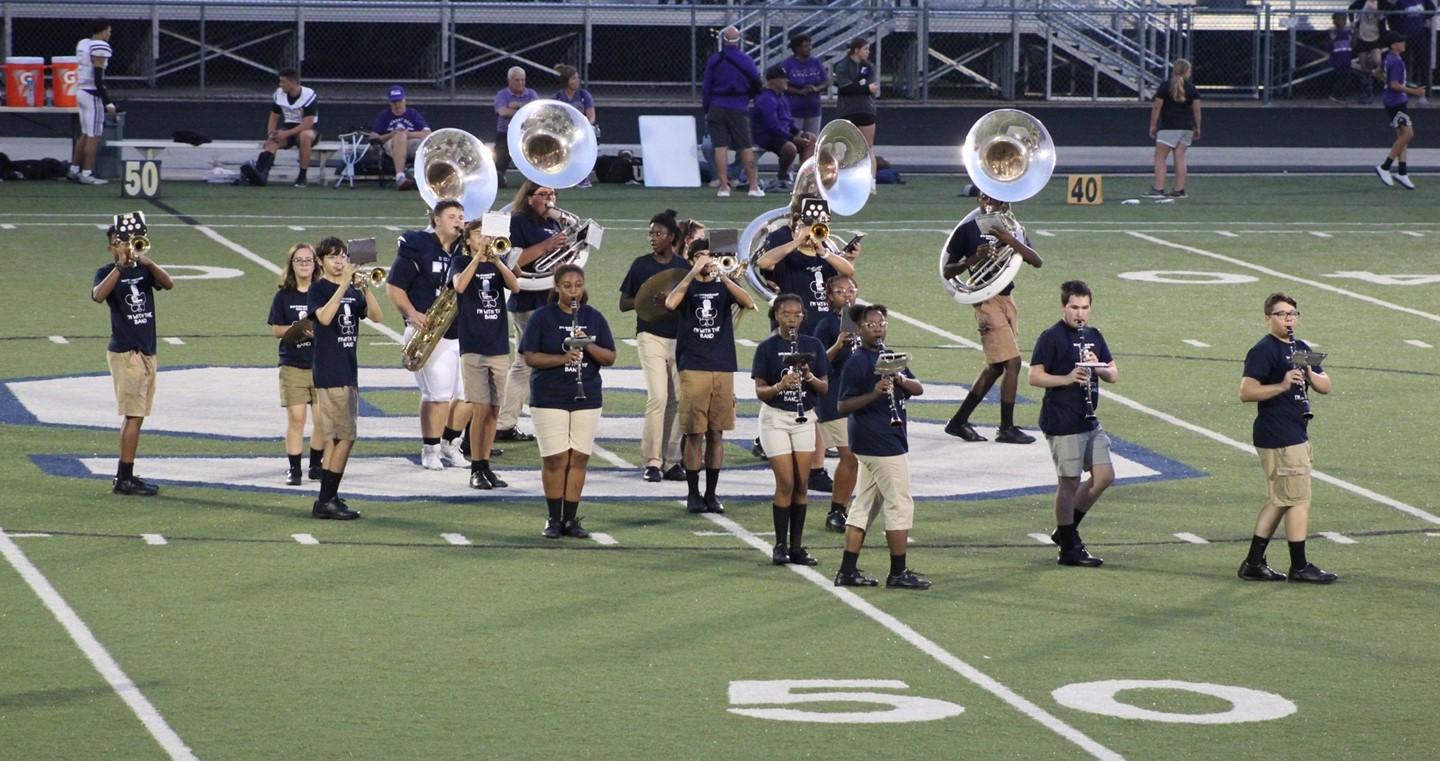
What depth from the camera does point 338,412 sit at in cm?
1291

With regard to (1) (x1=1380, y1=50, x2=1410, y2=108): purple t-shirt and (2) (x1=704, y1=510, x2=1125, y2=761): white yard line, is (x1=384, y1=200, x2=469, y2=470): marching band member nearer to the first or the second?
(2) (x1=704, y1=510, x2=1125, y2=761): white yard line

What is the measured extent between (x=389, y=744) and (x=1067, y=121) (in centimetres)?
2953

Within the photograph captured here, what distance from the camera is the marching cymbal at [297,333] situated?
13.5m

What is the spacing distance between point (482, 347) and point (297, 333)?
123 centimetres

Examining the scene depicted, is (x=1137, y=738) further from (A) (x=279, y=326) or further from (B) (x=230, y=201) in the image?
(B) (x=230, y=201)

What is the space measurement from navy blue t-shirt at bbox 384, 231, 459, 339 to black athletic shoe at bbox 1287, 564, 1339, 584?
5511 mm

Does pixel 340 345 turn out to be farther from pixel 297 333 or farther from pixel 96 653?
pixel 96 653

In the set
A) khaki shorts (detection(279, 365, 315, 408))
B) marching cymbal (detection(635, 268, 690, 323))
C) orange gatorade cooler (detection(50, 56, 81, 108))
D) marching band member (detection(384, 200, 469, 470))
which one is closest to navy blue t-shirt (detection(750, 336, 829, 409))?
marching cymbal (detection(635, 268, 690, 323))

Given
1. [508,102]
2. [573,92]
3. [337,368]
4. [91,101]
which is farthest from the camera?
[508,102]

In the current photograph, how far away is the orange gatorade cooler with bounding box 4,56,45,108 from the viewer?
30.7 metres

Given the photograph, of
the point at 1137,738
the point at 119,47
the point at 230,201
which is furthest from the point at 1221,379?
the point at 119,47

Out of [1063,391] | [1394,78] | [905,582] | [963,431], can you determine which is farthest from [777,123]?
[905,582]

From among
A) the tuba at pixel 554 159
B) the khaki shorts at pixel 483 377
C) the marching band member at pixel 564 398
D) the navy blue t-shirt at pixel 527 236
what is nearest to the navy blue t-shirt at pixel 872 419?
the marching band member at pixel 564 398

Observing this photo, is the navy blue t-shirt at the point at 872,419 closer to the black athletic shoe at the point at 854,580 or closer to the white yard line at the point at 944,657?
the black athletic shoe at the point at 854,580
